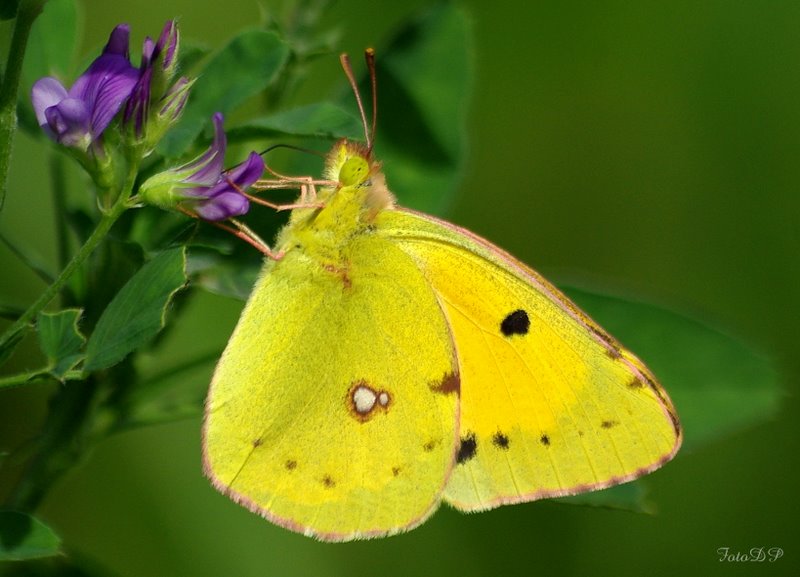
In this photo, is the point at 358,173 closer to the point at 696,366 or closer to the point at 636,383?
the point at 636,383

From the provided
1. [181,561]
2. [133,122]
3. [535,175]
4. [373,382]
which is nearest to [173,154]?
[133,122]

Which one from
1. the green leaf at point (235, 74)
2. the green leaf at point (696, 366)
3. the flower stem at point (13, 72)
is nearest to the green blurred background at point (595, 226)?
the green leaf at point (696, 366)

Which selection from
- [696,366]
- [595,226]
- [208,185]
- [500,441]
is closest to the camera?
[208,185]

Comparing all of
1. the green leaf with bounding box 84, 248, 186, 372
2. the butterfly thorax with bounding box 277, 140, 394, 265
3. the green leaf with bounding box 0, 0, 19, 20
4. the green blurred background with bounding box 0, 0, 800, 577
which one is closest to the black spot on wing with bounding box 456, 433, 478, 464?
the butterfly thorax with bounding box 277, 140, 394, 265

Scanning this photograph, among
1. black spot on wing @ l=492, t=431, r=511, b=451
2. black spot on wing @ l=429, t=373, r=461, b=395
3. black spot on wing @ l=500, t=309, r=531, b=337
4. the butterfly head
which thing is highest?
the butterfly head

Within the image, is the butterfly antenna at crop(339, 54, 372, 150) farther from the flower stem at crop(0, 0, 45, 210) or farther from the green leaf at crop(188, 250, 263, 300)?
the flower stem at crop(0, 0, 45, 210)

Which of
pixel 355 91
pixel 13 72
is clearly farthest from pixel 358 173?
pixel 13 72
